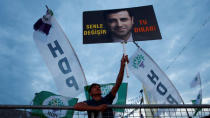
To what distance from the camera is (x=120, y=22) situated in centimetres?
602

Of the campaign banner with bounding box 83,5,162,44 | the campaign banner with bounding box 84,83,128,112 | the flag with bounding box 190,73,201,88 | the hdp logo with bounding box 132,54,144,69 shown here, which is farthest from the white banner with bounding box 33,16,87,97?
the flag with bounding box 190,73,201,88

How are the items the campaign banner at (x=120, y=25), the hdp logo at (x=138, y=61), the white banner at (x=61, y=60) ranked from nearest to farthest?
the white banner at (x=61, y=60)
the campaign banner at (x=120, y=25)
the hdp logo at (x=138, y=61)

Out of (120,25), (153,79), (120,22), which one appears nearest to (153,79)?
(153,79)

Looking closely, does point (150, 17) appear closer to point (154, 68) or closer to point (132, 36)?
point (132, 36)

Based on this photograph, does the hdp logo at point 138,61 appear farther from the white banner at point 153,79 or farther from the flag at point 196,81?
the flag at point 196,81

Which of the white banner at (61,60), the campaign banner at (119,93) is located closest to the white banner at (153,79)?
the campaign banner at (119,93)

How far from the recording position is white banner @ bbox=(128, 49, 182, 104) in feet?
18.4

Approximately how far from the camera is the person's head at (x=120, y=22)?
18.8 feet

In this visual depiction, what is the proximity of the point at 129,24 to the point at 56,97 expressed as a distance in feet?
10.9

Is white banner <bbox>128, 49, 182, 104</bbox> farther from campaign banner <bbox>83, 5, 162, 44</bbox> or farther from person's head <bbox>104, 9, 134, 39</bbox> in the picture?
person's head <bbox>104, 9, 134, 39</bbox>

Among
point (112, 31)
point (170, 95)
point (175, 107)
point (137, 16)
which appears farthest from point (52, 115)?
point (137, 16)

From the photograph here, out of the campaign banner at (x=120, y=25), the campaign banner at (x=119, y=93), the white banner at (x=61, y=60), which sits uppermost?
the campaign banner at (x=120, y=25)

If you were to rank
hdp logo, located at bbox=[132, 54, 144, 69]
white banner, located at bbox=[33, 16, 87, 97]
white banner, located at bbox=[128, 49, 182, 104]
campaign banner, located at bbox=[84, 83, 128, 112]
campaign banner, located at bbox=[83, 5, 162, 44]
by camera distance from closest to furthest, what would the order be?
white banner, located at bbox=[33, 16, 87, 97]
campaign banner, located at bbox=[84, 83, 128, 112]
white banner, located at bbox=[128, 49, 182, 104]
campaign banner, located at bbox=[83, 5, 162, 44]
hdp logo, located at bbox=[132, 54, 144, 69]

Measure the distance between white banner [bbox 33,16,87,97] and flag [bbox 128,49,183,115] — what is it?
1.91m
